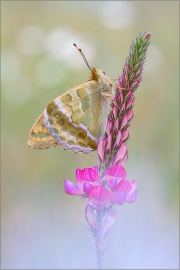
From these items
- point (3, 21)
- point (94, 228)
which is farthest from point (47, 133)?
point (3, 21)

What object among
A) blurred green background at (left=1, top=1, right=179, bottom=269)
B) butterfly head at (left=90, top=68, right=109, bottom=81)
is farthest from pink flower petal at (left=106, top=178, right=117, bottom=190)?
blurred green background at (left=1, top=1, right=179, bottom=269)

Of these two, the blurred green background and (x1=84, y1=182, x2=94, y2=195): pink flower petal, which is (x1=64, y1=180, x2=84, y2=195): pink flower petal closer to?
(x1=84, y1=182, x2=94, y2=195): pink flower petal

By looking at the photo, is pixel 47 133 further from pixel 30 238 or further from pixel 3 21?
pixel 3 21

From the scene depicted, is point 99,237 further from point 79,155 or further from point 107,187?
point 79,155

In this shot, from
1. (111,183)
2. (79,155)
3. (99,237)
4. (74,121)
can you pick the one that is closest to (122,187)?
(111,183)

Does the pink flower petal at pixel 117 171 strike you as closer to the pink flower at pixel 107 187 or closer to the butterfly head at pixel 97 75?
the pink flower at pixel 107 187

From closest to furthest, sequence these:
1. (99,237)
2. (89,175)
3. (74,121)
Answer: (99,237)
(89,175)
(74,121)

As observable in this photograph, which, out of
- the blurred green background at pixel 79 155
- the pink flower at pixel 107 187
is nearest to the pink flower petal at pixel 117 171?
the pink flower at pixel 107 187
